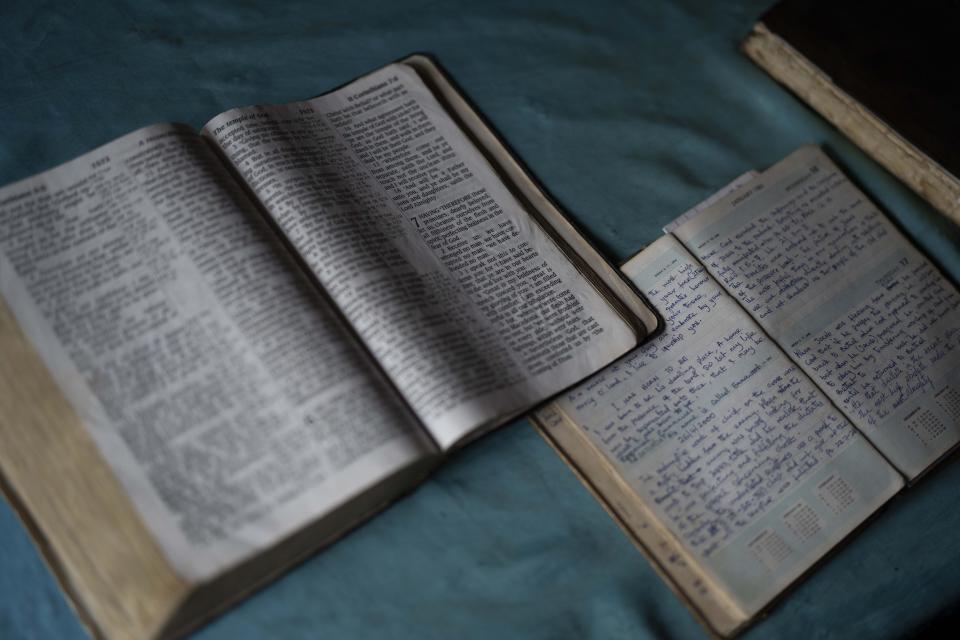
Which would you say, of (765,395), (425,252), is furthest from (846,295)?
(425,252)

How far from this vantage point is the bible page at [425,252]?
0.66 metres

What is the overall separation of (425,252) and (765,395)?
33 centimetres

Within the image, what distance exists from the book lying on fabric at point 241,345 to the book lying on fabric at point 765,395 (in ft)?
0.18

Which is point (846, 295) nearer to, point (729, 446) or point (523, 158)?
point (729, 446)

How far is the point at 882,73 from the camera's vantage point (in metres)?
0.89

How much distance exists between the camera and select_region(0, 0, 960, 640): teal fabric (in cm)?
66

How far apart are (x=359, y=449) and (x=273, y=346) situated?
0.10 m

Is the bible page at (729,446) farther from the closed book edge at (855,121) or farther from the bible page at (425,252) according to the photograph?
the closed book edge at (855,121)

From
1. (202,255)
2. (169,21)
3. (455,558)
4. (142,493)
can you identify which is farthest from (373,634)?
(169,21)

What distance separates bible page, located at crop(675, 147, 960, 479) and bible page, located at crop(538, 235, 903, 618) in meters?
0.03

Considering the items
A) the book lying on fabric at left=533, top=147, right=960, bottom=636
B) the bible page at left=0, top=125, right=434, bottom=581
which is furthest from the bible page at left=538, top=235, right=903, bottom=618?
the bible page at left=0, top=125, right=434, bottom=581

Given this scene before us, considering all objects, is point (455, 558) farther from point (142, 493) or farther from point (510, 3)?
point (510, 3)

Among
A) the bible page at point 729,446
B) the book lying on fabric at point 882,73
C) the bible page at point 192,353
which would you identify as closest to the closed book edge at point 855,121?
the book lying on fabric at point 882,73

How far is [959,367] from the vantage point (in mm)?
787
